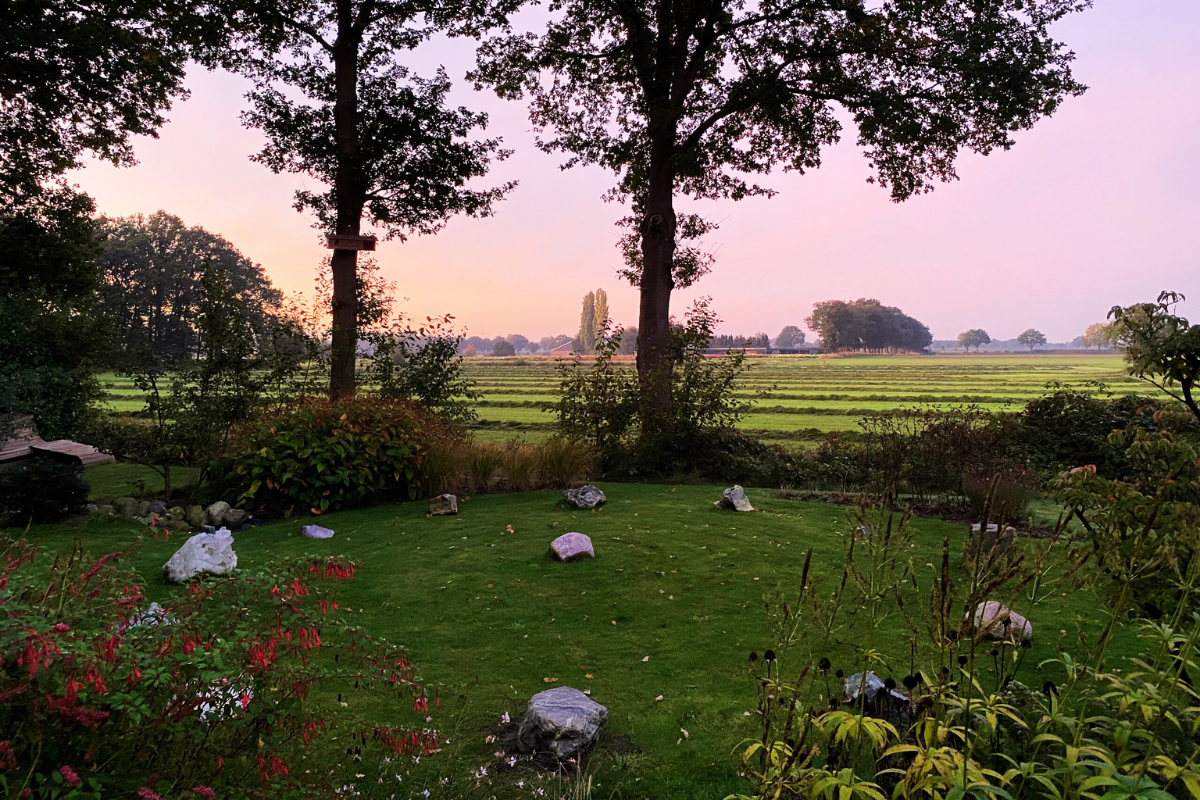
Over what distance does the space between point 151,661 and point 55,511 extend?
7.89 metres

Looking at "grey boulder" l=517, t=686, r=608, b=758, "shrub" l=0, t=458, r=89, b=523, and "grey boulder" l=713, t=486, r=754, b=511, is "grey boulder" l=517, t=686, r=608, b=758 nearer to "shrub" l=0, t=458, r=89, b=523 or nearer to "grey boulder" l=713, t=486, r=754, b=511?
"grey boulder" l=713, t=486, r=754, b=511

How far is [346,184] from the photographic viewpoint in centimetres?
1153

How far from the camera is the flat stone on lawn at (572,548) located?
18.4 feet

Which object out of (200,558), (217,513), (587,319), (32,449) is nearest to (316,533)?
(200,558)

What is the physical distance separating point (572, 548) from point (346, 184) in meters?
8.99

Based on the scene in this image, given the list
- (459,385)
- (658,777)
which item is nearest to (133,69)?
(459,385)

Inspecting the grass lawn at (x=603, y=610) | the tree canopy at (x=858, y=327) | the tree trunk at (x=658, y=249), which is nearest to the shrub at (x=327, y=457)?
the grass lawn at (x=603, y=610)

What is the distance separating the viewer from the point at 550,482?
9.16 metres

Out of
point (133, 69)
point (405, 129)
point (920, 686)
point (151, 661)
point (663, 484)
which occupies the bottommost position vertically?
point (663, 484)

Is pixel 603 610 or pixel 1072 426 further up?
pixel 1072 426

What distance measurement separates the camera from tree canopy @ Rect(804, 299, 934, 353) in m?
126

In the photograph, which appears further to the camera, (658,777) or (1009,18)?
(1009,18)

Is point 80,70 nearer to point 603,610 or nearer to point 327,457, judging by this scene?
point 327,457

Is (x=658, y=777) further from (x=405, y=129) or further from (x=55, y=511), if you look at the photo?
(x=405, y=129)
